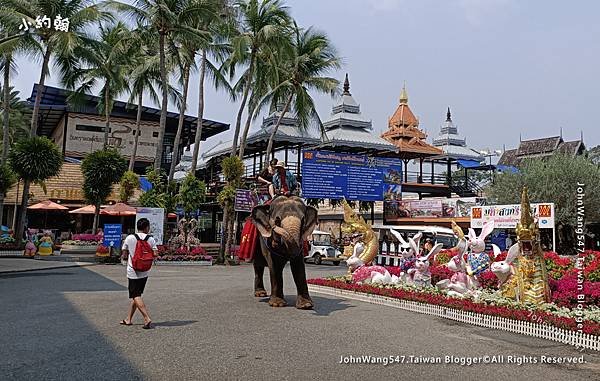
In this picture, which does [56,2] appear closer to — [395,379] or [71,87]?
[71,87]

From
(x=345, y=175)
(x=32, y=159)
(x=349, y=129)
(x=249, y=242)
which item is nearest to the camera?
(x=249, y=242)

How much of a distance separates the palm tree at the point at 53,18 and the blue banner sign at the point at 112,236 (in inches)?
165

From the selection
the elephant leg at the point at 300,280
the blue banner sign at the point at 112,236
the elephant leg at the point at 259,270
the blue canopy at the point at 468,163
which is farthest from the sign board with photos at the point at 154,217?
the blue canopy at the point at 468,163

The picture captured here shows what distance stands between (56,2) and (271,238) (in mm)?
18445

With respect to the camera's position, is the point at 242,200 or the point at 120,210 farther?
the point at 120,210

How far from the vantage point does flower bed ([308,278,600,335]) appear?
24.5 ft

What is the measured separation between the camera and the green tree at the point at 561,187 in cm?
3266

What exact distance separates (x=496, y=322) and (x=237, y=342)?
420 centimetres

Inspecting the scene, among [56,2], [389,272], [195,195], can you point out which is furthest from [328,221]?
[389,272]

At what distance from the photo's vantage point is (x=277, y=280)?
955cm

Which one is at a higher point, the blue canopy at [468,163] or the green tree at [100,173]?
the blue canopy at [468,163]

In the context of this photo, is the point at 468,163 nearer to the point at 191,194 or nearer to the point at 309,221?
the point at 191,194

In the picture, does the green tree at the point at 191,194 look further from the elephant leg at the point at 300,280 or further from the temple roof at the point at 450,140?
the temple roof at the point at 450,140

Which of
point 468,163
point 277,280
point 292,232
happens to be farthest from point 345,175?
point 292,232
